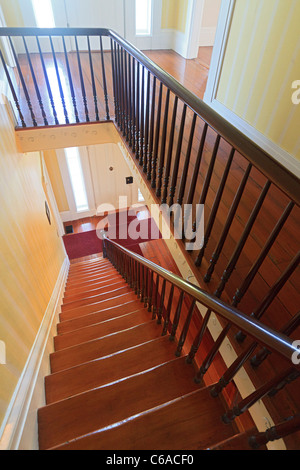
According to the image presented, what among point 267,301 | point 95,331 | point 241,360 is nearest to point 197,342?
point 241,360

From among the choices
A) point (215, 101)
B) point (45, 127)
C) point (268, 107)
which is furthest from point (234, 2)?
point (45, 127)

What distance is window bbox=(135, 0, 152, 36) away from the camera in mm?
4934

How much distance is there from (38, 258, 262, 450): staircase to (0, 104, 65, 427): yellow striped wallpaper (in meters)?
0.29

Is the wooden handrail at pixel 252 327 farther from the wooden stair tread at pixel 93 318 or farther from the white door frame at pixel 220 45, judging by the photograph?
the white door frame at pixel 220 45

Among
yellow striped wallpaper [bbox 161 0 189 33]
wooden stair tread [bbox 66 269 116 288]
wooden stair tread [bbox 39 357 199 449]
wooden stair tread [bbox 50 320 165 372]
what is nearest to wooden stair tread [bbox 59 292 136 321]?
wooden stair tread [bbox 50 320 165 372]

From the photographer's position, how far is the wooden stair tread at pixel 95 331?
2.20m

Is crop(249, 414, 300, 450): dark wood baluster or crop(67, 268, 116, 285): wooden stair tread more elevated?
crop(249, 414, 300, 450): dark wood baluster

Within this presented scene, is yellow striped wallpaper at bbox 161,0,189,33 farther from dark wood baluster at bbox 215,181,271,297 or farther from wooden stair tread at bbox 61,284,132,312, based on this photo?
dark wood baluster at bbox 215,181,271,297

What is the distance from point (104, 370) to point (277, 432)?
44.2 inches

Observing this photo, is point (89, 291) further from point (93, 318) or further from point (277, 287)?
point (277, 287)

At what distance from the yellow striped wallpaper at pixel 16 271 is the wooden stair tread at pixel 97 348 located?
265 mm

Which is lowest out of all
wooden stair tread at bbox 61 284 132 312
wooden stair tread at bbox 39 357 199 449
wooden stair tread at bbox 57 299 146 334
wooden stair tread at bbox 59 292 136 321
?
wooden stair tread at bbox 61 284 132 312

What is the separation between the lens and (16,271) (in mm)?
1871

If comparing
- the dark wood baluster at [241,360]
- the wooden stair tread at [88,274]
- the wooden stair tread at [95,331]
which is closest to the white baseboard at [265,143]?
the dark wood baluster at [241,360]
